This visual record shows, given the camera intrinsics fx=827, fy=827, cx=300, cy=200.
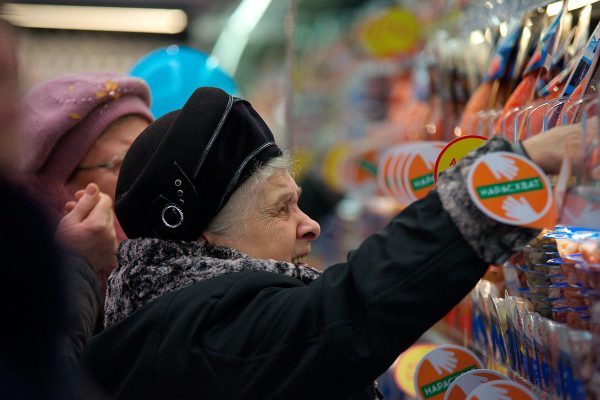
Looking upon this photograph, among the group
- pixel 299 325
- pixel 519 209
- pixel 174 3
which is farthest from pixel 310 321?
pixel 174 3

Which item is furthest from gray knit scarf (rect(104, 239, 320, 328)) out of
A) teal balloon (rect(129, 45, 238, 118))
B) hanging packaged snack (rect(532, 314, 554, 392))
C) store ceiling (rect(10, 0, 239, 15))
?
store ceiling (rect(10, 0, 239, 15))

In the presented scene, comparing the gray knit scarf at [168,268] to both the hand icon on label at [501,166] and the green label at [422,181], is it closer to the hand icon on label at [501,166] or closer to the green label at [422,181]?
the green label at [422,181]

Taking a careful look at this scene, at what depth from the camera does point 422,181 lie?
157cm

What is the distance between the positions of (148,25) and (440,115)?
13.4ft

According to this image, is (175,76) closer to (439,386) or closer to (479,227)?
(439,386)

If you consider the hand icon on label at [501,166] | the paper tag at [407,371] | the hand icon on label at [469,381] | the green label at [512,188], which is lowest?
the paper tag at [407,371]

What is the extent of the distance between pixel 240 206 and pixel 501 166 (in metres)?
0.51

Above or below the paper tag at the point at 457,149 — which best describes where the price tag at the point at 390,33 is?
below

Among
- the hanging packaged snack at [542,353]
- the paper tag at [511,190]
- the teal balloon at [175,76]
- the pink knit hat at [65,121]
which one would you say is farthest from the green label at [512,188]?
the teal balloon at [175,76]

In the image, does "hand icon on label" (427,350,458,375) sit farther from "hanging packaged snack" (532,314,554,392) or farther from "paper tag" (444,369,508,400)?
"hanging packaged snack" (532,314,554,392)

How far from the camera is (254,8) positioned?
4730 millimetres

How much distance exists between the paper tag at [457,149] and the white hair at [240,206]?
0.29m

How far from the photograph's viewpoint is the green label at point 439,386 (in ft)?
4.52

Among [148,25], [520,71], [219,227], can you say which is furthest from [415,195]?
[148,25]
